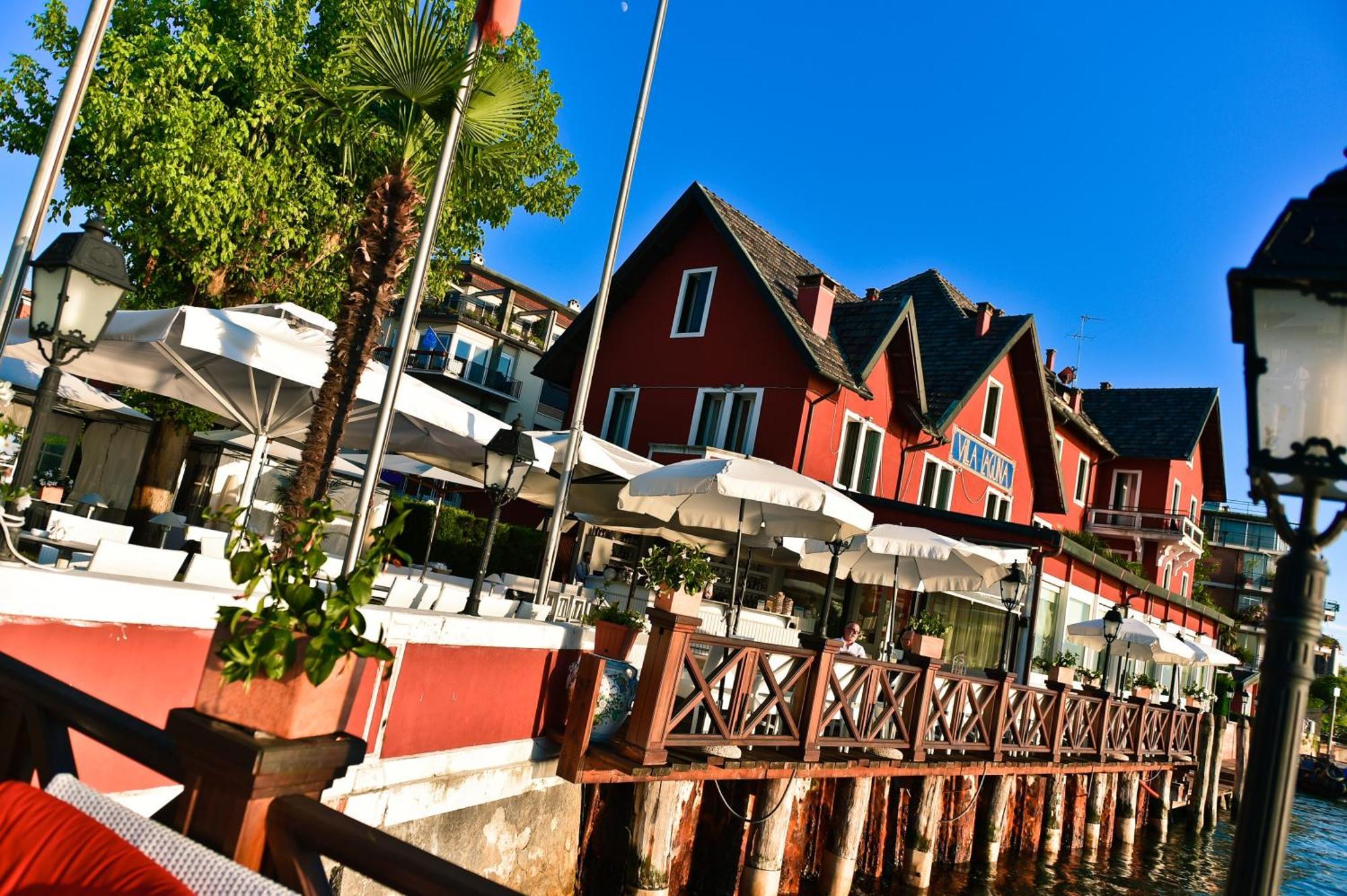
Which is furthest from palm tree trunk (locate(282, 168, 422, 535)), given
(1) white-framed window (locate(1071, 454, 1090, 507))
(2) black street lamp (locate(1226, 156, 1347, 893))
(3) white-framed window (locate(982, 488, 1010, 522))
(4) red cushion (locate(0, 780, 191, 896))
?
(1) white-framed window (locate(1071, 454, 1090, 507))

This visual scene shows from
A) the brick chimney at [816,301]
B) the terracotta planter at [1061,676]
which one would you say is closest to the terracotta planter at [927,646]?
the terracotta planter at [1061,676]

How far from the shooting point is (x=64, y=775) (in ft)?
8.57

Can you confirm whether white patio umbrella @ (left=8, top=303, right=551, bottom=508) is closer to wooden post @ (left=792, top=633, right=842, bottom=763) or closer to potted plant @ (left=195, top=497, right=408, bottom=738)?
wooden post @ (left=792, top=633, right=842, bottom=763)

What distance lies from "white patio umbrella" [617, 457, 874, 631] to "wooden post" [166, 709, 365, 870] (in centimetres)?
757

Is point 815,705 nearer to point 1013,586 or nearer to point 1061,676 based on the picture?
point 1013,586

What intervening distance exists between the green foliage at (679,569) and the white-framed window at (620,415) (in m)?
14.7

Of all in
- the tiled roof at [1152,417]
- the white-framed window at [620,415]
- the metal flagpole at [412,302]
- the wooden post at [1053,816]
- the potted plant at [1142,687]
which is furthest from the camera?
the tiled roof at [1152,417]

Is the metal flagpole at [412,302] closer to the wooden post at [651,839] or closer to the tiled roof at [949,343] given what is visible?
the wooden post at [651,839]

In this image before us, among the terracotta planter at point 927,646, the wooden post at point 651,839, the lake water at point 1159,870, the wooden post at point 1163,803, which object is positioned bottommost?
the lake water at point 1159,870

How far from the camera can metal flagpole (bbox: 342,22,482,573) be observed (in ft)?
23.8

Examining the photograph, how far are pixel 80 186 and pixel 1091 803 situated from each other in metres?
21.8

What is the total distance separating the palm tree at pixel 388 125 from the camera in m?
7.46

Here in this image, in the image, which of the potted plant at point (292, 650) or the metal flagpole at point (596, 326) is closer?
the potted plant at point (292, 650)

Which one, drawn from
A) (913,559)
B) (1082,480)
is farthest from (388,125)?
(1082,480)
